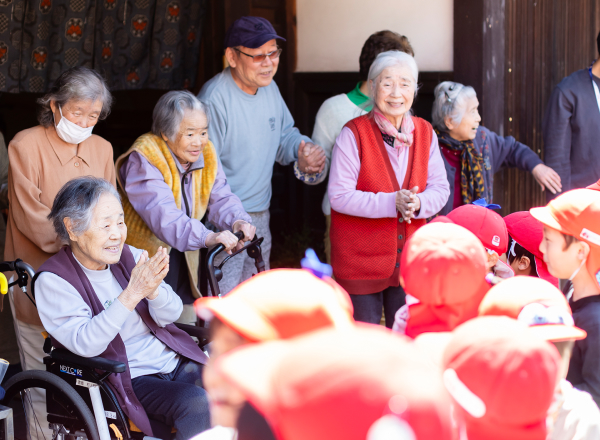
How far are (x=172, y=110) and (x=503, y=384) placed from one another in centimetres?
219

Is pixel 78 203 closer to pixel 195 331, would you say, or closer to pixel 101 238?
pixel 101 238

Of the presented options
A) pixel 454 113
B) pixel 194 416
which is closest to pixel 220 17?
pixel 454 113

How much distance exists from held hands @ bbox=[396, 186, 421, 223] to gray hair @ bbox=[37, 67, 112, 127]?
1.31 metres

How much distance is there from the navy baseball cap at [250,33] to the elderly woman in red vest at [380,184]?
0.69 metres

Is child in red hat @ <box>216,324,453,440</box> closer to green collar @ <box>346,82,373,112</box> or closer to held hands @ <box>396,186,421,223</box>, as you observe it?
held hands @ <box>396,186,421,223</box>

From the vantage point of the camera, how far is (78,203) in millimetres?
2164

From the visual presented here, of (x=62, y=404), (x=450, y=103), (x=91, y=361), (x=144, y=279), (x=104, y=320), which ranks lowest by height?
(x=62, y=404)

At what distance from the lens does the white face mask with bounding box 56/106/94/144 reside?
2.57 m

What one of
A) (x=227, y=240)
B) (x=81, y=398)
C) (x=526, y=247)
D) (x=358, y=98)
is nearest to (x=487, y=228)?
(x=526, y=247)

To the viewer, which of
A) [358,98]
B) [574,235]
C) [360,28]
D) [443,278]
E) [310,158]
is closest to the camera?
[443,278]

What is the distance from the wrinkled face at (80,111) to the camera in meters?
2.55

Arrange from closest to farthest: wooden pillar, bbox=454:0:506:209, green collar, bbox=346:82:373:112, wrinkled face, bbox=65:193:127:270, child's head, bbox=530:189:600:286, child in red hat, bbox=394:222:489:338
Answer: child in red hat, bbox=394:222:489:338, child's head, bbox=530:189:600:286, wrinkled face, bbox=65:193:127:270, green collar, bbox=346:82:373:112, wooden pillar, bbox=454:0:506:209

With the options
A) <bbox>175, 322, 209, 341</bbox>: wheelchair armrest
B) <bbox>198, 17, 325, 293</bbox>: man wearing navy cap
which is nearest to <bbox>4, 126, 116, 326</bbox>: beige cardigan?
<bbox>175, 322, 209, 341</bbox>: wheelchair armrest

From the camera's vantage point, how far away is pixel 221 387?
89cm
